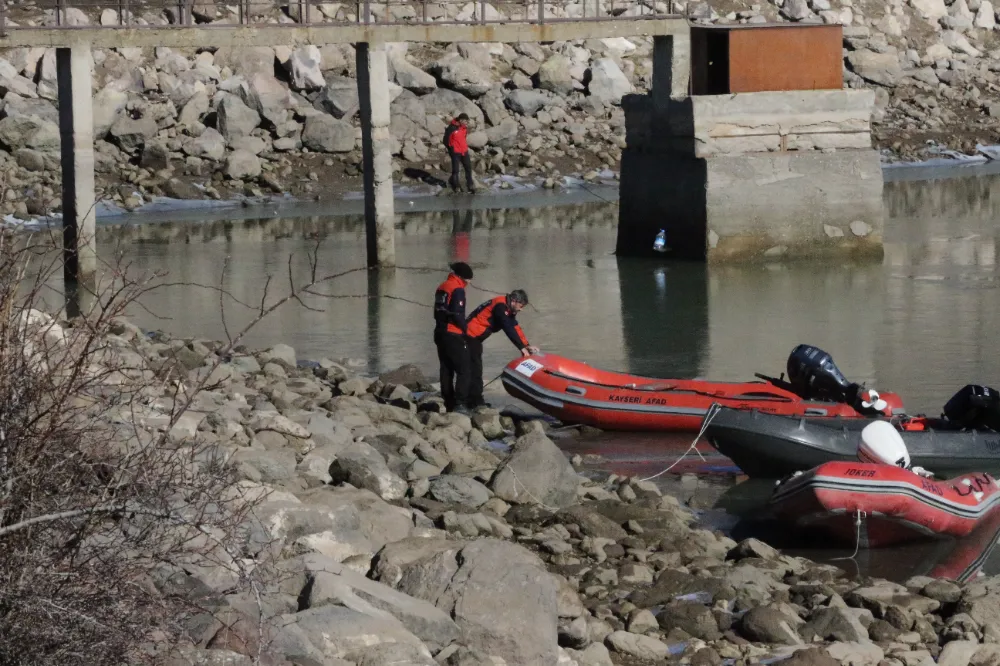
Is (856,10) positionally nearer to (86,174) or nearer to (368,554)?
(86,174)

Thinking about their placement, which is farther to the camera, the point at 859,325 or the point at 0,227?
the point at 859,325

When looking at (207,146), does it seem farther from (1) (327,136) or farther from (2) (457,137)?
(2) (457,137)

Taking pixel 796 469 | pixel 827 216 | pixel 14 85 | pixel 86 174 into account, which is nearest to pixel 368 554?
pixel 796 469

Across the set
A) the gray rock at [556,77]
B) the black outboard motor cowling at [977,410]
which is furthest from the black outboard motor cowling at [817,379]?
the gray rock at [556,77]

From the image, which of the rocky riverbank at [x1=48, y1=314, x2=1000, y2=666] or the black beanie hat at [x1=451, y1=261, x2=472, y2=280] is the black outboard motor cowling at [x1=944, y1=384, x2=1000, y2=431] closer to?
the rocky riverbank at [x1=48, y1=314, x2=1000, y2=666]

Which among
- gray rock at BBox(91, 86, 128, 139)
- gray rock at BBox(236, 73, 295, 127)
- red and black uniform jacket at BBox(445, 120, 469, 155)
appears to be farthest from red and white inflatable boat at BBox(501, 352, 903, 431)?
gray rock at BBox(236, 73, 295, 127)

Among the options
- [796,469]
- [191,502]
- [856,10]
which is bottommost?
[796,469]

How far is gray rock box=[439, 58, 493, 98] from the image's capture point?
33.3 m

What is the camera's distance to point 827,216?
21.6m

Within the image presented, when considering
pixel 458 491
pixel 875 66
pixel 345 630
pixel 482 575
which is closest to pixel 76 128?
pixel 458 491

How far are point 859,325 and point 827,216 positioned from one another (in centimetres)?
448

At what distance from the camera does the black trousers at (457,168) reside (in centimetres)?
2992

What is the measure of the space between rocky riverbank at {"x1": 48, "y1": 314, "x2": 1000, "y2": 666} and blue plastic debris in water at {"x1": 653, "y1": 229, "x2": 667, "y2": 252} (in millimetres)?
10486

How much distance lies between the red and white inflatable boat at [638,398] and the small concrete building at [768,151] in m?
8.20
